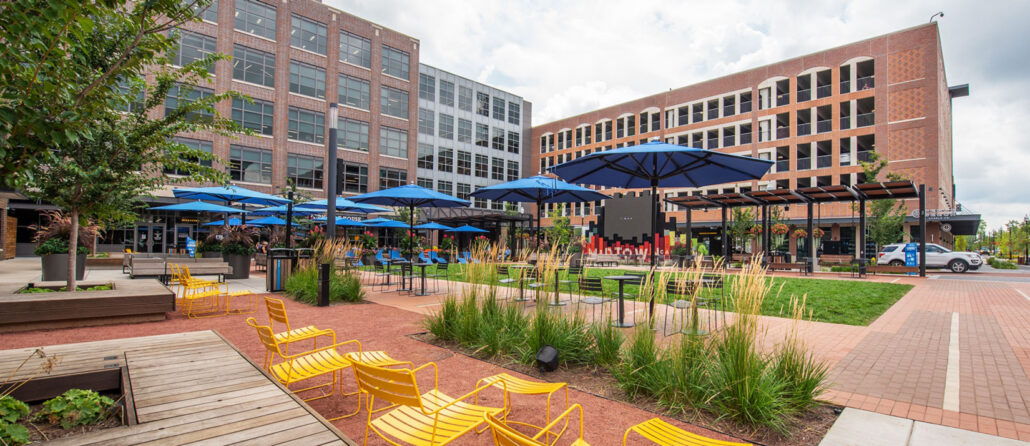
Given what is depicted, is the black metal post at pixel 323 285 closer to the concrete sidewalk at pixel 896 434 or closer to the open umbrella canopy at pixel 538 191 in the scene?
the open umbrella canopy at pixel 538 191

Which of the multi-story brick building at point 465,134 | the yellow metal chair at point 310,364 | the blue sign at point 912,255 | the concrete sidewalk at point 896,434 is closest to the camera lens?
the concrete sidewalk at point 896,434

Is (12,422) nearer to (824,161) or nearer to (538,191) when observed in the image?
(538,191)

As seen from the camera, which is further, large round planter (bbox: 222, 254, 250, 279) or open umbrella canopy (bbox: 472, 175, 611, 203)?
large round planter (bbox: 222, 254, 250, 279)

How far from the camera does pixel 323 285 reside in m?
8.53

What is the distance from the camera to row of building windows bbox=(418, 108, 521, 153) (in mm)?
43000

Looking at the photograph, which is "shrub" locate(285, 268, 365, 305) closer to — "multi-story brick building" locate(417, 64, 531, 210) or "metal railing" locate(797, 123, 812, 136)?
"multi-story brick building" locate(417, 64, 531, 210)

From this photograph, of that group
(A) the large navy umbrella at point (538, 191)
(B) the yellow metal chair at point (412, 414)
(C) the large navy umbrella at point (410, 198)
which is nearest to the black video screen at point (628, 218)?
(A) the large navy umbrella at point (538, 191)

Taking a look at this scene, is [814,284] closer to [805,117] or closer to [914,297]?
[914,297]

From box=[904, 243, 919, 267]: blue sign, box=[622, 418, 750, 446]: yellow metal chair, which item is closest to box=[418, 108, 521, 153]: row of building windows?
box=[904, 243, 919, 267]: blue sign

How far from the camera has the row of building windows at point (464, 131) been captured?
43000 mm

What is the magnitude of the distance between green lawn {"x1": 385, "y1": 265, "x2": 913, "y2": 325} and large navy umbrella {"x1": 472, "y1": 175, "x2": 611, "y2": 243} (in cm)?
220

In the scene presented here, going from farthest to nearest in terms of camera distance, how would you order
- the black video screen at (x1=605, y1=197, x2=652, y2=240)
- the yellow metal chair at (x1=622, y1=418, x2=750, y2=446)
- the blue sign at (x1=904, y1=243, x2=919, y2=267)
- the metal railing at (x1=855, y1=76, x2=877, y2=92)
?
the metal railing at (x1=855, y1=76, x2=877, y2=92) < the blue sign at (x1=904, y1=243, x2=919, y2=267) < the black video screen at (x1=605, y1=197, x2=652, y2=240) < the yellow metal chair at (x1=622, y1=418, x2=750, y2=446)

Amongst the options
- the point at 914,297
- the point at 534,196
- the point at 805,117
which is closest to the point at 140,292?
the point at 534,196

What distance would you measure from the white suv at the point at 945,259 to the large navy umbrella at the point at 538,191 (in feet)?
66.2
